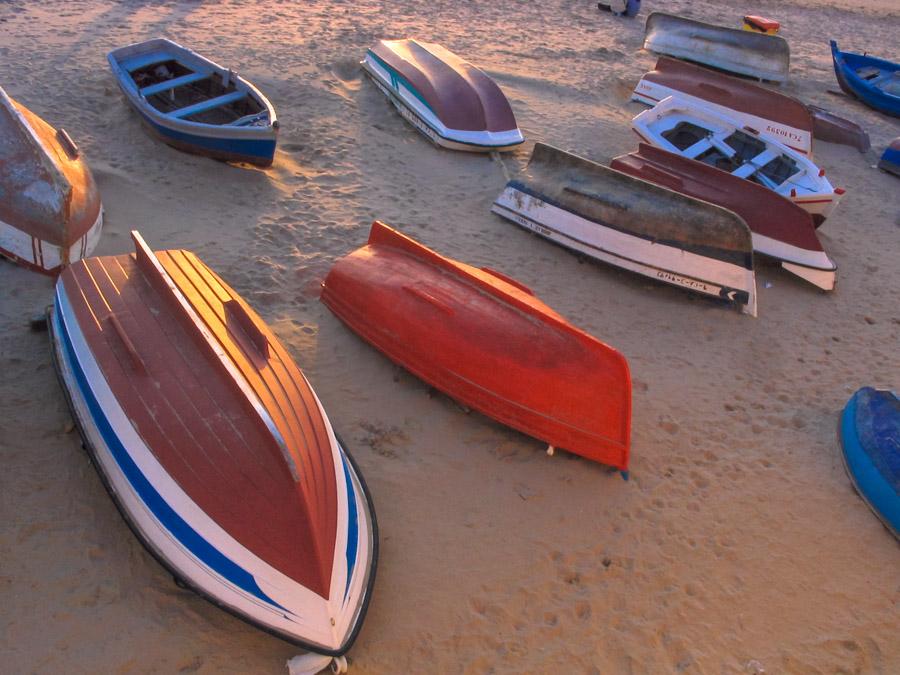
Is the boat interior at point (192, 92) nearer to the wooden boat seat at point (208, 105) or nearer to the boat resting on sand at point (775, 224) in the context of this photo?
the wooden boat seat at point (208, 105)

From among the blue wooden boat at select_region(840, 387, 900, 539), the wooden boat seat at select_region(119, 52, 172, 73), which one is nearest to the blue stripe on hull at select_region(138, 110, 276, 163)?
the wooden boat seat at select_region(119, 52, 172, 73)

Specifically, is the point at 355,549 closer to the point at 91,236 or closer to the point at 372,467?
the point at 372,467

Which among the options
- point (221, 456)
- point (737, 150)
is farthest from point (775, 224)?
point (221, 456)

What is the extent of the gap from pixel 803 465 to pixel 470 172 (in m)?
5.52

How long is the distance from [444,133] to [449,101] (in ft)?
1.62

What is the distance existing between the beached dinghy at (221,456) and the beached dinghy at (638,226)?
13.6 feet

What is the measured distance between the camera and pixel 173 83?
8734 mm

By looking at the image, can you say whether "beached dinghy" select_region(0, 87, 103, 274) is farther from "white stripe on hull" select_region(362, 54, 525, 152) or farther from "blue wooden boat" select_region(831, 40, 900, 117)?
"blue wooden boat" select_region(831, 40, 900, 117)

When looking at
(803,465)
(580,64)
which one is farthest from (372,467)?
(580,64)

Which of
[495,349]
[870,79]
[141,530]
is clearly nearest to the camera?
[141,530]

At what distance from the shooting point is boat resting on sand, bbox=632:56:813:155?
33.5ft

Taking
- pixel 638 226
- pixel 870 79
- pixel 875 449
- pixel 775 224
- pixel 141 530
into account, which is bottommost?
pixel 141 530

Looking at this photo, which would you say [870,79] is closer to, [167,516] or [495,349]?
[495,349]

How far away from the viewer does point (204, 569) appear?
3643 millimetres
